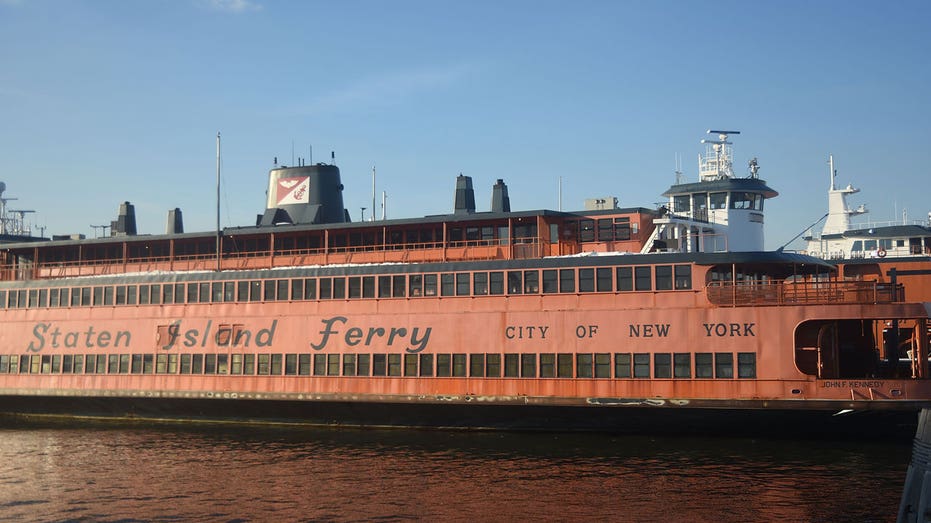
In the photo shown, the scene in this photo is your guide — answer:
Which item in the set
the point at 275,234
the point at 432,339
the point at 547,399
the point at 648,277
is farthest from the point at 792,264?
the point at 275,234

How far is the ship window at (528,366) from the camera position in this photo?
33.5 metres

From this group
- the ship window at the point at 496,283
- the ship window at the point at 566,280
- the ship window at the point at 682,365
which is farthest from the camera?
the ship window at the point at 496,283

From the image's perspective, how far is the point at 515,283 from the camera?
34.6m

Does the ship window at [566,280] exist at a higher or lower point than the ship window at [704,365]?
higher

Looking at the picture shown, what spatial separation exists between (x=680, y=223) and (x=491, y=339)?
9706 millimetres

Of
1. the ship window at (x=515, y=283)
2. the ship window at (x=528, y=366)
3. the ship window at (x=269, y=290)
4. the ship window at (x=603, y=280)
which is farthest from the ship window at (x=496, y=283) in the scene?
the ship window at (x=269, y=290)

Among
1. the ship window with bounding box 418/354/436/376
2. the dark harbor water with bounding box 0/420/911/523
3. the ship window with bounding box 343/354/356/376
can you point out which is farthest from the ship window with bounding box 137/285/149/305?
the ship window with bounding box 418/354/436/376

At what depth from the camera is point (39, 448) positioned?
3338cm

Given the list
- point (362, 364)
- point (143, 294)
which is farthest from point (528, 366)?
point (143, 294)

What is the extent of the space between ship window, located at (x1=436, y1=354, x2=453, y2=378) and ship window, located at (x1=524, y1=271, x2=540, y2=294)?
3.96 meters

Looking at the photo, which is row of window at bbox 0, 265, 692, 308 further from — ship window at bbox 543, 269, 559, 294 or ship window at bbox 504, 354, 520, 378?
ship window at bbox 504, 354, 520, 378

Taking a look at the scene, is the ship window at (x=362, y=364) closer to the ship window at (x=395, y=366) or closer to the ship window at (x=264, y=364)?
the ship window at (x=395, y=366)

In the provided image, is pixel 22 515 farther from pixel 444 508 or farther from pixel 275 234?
pixel 275 234

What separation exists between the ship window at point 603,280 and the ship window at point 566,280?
91 cm
